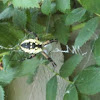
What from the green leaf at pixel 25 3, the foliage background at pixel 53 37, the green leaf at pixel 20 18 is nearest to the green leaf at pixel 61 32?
the foliage background at pixel 53 37

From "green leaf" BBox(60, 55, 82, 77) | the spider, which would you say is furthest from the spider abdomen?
"green leaf" BBox(60, 55, 82, 77)

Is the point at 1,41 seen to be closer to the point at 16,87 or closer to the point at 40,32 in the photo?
the point at 40,32

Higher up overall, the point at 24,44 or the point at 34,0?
the point at 34,0

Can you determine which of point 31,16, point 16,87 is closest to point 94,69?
point 31,16

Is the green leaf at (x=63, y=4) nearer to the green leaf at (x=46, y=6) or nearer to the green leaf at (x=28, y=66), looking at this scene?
the green leaf at (x=46, y=6)

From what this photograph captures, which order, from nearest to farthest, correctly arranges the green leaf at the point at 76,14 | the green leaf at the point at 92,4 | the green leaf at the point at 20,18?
the green leaf at the point at 92,4
the green leaf at the point at 76,14
the green leaf at the point at 20,18

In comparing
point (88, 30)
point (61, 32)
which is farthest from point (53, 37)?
point (88, 30)
